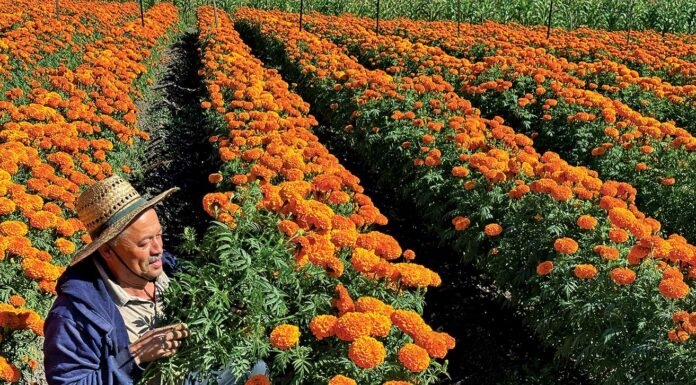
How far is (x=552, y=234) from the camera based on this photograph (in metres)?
4.80

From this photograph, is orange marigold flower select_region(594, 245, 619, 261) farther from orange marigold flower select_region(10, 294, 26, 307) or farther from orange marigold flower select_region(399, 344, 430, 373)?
orange marigold flower select_region(10, 294, 26, 307)

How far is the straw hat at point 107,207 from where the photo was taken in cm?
266

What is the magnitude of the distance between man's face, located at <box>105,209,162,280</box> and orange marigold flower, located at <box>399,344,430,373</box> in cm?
125

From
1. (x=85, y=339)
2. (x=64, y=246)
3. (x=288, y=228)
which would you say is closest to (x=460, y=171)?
(x=288, y=228)

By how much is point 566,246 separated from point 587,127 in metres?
4.17

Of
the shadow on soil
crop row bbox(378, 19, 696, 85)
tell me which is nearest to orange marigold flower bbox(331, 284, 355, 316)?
the shadow on soil

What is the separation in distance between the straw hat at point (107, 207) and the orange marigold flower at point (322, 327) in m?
0.96

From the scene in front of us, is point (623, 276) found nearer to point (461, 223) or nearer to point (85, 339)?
point (461, 223)

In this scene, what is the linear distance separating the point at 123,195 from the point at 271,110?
4893mm

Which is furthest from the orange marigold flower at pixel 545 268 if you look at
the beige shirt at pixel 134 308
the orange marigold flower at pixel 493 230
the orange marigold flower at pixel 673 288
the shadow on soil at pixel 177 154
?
the shadow on soil at pixel 177 154

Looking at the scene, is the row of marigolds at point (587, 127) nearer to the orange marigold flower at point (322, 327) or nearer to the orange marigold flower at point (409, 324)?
the orange marigold flower at point (409, 324)

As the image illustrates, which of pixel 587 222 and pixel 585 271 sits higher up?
pixel 587 222

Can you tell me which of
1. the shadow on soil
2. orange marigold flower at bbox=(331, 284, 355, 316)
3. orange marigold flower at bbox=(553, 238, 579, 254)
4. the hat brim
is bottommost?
the shadow on soil

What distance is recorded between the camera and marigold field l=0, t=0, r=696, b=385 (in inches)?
114
